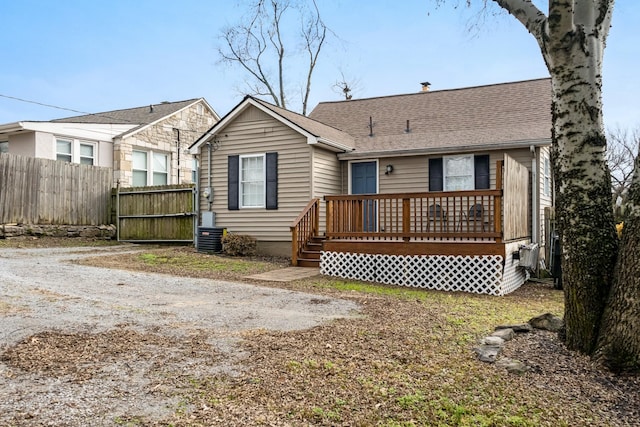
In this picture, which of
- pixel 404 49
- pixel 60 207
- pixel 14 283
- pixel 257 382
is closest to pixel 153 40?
pixel 60 207

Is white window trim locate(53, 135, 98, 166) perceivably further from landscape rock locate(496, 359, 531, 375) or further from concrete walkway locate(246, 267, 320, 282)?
landscape rock locate(496, 359, 531, 375)

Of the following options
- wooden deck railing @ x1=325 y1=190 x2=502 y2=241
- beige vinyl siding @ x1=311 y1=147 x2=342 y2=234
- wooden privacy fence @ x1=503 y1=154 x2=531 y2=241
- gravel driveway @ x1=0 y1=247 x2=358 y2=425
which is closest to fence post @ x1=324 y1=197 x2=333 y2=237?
wooden deck railing @ x1=325 y1=190 x2=502 y2=241

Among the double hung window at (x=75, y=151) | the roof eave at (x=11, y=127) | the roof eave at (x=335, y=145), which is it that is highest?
the roof eave at (x=11, y=127)

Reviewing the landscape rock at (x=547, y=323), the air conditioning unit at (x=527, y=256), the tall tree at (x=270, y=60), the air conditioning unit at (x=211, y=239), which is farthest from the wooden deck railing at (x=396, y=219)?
the tall tree at (x=270, y=60)

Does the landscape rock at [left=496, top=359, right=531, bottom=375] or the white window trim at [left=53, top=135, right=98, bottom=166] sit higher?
the white window trim at [left=53, top=135, right=98, bottom=166]

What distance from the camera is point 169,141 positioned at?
19172mm

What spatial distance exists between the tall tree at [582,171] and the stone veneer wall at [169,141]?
15.6 metres

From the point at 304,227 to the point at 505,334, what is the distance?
7.19m

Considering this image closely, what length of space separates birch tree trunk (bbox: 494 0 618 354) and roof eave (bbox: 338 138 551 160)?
6.89 meters

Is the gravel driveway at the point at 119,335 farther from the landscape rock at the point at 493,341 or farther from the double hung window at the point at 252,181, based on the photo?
the double hung window at the point at 252,181

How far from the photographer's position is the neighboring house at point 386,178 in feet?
31.3

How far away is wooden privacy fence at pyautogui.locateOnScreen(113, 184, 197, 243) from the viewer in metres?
14.8

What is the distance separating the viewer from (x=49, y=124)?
15.9 m

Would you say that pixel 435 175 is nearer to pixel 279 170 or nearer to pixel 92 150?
pixel 279 170
